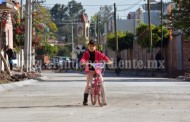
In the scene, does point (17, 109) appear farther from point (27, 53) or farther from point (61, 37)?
point (61, 37)

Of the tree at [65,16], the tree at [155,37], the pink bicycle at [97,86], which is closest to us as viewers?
the pink bicycle at [97,86]

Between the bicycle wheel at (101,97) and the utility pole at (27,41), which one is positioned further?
the utility pole at (27,41)

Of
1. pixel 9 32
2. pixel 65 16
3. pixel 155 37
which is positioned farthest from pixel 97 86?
pixel 65 16

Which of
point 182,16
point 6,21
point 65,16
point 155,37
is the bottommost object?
point 155,37

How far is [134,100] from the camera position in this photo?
16938 mm

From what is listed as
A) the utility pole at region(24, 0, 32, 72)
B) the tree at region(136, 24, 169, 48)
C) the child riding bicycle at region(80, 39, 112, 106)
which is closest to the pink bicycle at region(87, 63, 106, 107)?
the child riding bicycle at region(80, 39, 112, 106)

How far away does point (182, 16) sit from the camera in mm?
34906

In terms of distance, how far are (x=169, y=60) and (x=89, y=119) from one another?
127 ft

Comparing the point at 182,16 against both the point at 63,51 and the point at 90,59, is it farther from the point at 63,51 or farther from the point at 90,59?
the point at 63,51

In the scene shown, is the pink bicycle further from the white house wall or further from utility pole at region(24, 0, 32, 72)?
the white house wall

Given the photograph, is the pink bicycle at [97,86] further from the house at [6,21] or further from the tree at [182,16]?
the tree at [182,16]

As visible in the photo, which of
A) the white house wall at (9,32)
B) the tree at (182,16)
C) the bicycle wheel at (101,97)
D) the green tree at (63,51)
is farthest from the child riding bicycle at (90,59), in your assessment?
the green tree at (63,51)

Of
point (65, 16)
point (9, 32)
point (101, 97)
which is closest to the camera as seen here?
point (101, 97)

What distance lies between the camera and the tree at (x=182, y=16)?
113ft
